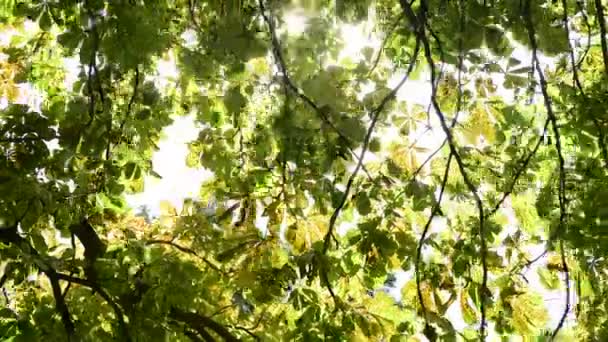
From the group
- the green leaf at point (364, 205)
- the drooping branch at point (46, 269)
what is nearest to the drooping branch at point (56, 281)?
the drooping branch at point (46, 269)

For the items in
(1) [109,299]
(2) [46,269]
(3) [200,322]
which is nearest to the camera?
(2) [46,269]

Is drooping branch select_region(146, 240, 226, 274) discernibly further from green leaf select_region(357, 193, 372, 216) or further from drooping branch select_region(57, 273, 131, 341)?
green leaf select_region(357, 193, 372, 216)

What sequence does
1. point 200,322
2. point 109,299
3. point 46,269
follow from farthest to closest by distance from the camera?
point 200,322, point 109,299, point 46,269

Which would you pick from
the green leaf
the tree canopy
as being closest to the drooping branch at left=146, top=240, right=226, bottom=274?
the tree canopy

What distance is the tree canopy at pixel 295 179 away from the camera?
2.16m

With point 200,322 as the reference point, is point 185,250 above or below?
above

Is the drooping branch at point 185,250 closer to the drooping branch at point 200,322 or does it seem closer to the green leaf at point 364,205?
the drooping branch at point 200,322

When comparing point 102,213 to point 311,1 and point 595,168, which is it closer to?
point 311,1

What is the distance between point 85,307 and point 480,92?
→ 161cm

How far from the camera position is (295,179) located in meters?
2.56

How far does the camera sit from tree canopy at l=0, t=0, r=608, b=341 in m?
2.16

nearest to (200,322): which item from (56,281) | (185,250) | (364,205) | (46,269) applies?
(185,250)

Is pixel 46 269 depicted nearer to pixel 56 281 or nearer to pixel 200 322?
pixel 56 281

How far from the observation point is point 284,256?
2.65 m
